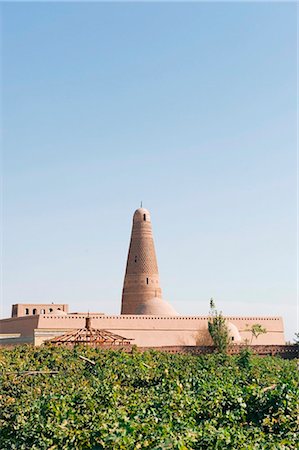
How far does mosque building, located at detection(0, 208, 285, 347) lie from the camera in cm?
2892

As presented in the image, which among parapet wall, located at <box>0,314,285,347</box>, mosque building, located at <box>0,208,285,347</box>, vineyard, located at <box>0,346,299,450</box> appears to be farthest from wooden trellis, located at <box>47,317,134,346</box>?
vineyard, located at <box>0,346,299,450</box>

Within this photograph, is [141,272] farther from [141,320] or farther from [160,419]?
[160,419]

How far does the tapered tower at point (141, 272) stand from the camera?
1312 inches

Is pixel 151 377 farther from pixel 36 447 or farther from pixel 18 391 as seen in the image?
pixel 36 447

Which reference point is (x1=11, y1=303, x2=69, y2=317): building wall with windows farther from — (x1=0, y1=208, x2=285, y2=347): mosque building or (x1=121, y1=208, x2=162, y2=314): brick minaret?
(x1=121, y1=208, x2=162, y2=314): brick minaret

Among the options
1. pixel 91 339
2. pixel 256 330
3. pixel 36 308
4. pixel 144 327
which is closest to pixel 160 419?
pixel 91 339

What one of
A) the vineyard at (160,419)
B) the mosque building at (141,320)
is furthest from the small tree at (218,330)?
the vineyard at (160,419)

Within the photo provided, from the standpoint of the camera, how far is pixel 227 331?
30500 mm

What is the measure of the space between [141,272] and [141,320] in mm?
3646

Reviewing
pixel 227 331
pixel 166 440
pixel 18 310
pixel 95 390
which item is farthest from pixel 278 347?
pixel 166 440

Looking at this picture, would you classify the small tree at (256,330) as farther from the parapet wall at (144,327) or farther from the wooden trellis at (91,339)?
the wooden trellis at (91,339)

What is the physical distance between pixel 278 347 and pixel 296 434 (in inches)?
857

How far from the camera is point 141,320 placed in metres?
30.6

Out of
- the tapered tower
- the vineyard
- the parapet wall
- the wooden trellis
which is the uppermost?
the tapered tower
